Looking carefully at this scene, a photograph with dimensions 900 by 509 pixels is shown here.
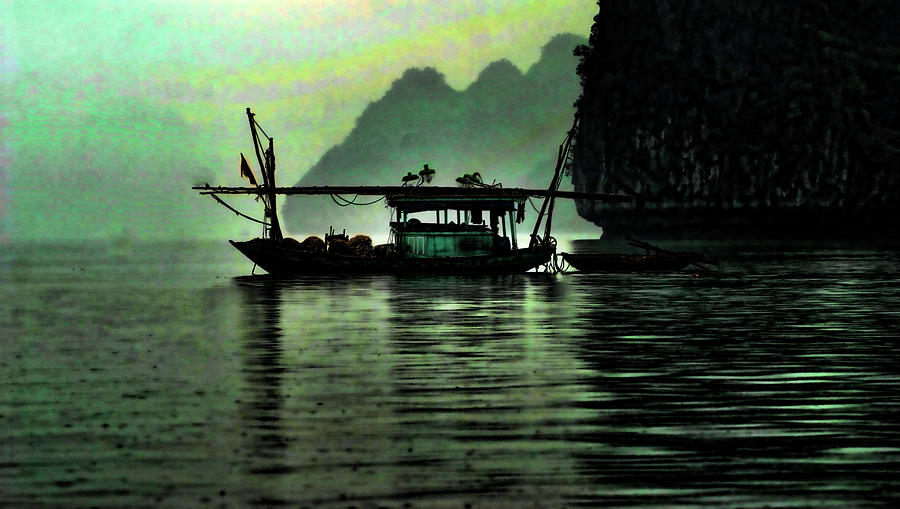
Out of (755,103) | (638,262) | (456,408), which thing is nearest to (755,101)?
(755,103)

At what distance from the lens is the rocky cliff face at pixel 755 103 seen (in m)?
112

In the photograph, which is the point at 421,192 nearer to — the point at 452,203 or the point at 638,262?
the point at 452,203

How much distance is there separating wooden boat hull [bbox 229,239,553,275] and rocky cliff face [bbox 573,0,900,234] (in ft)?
203

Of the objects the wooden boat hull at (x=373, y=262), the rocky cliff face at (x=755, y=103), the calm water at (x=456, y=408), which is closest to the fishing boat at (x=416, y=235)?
the wooden boat hull at (x=373, y=262)

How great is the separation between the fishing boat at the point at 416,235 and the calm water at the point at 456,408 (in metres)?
17.8

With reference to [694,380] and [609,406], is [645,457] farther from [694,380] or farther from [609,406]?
[694,380]

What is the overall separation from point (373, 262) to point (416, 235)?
90.4 inches

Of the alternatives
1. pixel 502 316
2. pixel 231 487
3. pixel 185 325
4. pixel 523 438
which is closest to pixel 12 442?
pixel 231 487

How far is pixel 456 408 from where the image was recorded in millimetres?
14781

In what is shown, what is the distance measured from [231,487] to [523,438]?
11.6 feet

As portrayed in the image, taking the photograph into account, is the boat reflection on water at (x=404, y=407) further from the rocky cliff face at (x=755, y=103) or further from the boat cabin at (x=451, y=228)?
the rocky cliff face at (x=755, y=103)

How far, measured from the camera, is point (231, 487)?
1048 cm

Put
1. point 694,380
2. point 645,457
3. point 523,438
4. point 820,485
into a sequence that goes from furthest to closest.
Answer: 1. point 694,380
2. point 523,438
3. point 645,457
4. point 820,485

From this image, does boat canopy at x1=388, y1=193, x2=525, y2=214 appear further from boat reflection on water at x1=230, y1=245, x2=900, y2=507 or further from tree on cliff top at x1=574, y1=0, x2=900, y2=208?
tree on cliff top at x1=574, y1=0, x2=900, y2=208
